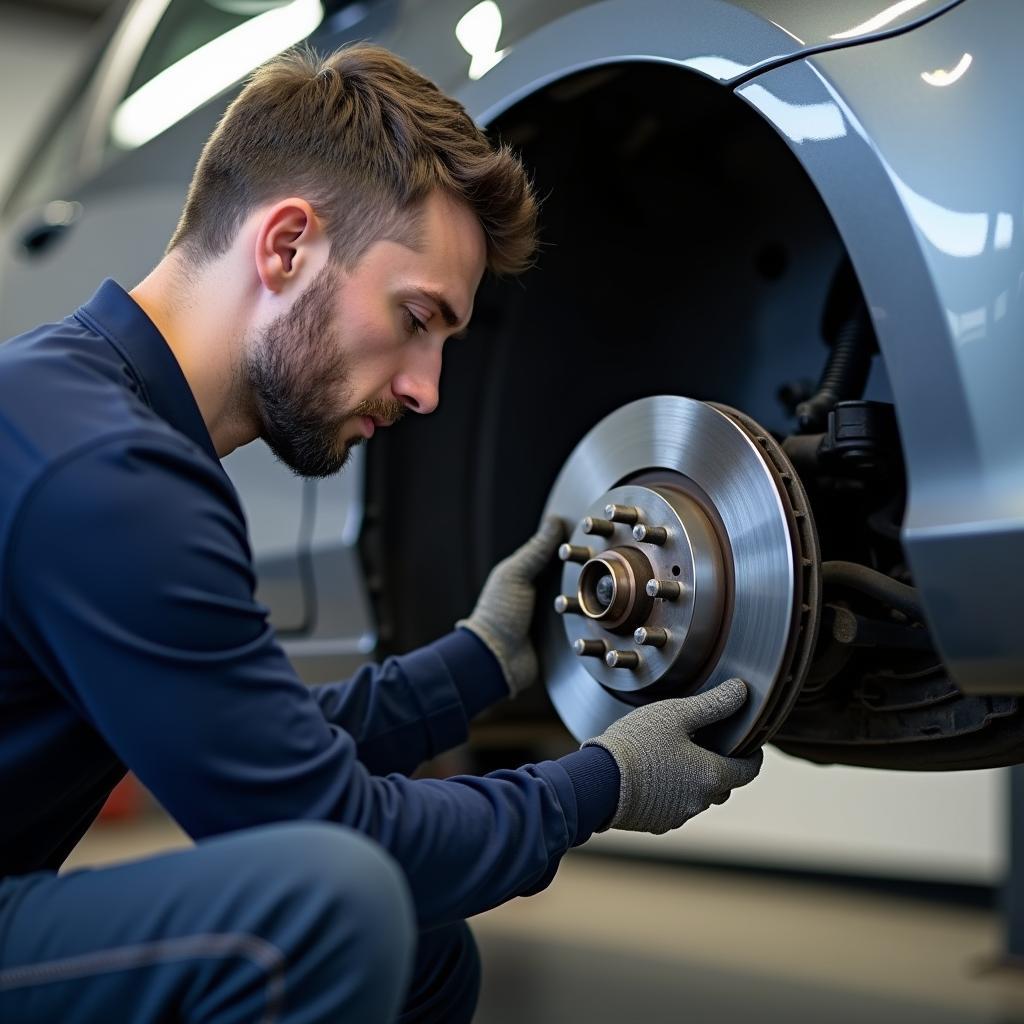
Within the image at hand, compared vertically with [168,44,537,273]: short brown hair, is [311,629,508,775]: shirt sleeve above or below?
below

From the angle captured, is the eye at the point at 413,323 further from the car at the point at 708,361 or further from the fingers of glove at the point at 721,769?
the fingers of glove at the point at 721,769

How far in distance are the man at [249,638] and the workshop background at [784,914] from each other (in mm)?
662

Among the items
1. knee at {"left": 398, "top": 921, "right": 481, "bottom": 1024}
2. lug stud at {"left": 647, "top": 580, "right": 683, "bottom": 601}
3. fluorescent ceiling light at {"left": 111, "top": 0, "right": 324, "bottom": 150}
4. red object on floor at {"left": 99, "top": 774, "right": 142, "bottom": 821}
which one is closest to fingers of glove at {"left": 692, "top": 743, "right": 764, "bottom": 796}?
lug stud at {"left": 647, "top": 580, "right": 683, "bottom": 601}

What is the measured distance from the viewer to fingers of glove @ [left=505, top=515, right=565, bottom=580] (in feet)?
3.46

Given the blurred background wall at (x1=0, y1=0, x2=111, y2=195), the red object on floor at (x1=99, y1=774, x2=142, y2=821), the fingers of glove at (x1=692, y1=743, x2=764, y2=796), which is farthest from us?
the blurred background wall at (x1=0, y1=0, x2=111, y2=195)

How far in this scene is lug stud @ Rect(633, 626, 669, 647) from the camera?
2.88 feet

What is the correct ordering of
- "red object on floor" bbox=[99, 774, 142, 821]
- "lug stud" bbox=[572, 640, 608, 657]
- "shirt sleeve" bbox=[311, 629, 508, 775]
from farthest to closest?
"red object on floor" bbox=[99, 774, 142, 821] < "shirt sleeve" bbox=[311, 629, 508, 775] < "lug stud" bbox=[572, 640, 608, 657]

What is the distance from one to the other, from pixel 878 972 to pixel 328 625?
1.10 m

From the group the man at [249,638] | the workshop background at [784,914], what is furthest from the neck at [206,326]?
the workshop background at [784,914]

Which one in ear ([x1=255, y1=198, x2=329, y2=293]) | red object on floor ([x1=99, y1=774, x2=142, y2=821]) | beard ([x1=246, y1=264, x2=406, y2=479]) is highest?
ear ([x1=255, y1=198, x2=329, y2=293])

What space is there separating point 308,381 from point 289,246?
0.09m

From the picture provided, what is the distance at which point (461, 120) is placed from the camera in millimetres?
907

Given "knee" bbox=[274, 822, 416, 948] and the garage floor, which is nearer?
"knee" bbox=[274, 822, 416, 948]

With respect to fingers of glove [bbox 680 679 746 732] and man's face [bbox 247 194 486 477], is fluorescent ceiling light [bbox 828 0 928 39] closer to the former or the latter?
man's face [bbox 247 194 486 477]
